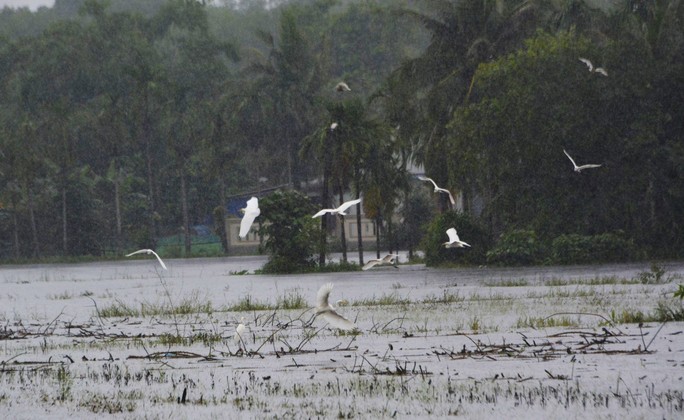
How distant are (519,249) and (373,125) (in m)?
7.65

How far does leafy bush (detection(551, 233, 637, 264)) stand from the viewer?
114 ft

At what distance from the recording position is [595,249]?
35.0m

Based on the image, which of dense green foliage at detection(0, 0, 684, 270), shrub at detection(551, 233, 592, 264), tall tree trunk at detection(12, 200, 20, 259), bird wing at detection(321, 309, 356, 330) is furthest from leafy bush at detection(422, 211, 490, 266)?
tall tree trunk at detection(12, 200, 20, 259)

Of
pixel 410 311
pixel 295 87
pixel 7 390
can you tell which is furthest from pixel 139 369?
pixel 295 87

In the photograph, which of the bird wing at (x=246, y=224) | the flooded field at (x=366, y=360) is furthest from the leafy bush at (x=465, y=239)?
the bird wing at (x=246, y=224)

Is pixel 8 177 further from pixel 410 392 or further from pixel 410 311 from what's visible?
pixel 410 392

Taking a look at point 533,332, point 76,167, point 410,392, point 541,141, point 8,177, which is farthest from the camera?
point 76,167

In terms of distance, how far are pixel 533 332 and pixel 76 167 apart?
54.9 meters

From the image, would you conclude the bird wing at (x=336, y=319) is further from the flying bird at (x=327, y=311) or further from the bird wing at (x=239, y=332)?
the bird wing at (x=239, y=332)

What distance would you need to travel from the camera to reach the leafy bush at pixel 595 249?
114ft

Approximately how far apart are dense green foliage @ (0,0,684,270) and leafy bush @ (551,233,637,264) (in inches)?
2.1

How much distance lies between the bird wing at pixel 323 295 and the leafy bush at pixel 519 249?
75.1 feet

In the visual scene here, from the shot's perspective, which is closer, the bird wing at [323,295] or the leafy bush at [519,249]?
the bird wing at [323,295]

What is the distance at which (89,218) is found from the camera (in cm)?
6278
